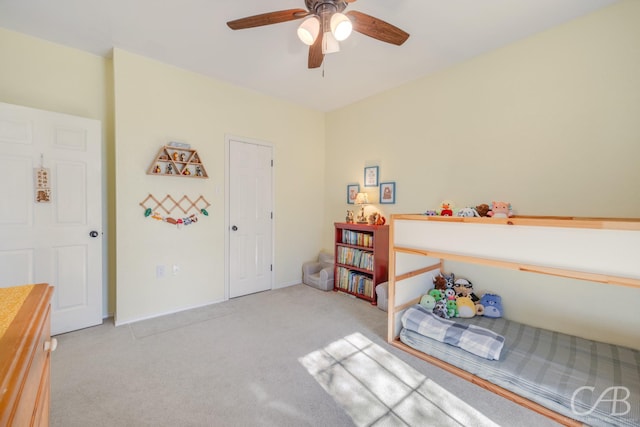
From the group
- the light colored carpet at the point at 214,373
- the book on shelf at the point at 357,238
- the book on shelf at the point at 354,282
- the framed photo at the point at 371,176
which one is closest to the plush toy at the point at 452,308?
the light colored carpet at the point at 214,373

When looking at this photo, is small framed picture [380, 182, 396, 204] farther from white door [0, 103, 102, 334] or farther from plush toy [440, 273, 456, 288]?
white door [0, 103, 102, 334]

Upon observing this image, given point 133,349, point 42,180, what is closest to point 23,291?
point 133,349

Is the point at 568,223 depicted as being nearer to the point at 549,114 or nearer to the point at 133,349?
the point at 549,114

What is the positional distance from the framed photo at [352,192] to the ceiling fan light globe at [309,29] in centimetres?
245

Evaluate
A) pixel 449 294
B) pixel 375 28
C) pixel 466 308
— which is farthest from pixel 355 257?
pixel 375 28

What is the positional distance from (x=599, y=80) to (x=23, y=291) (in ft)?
12.4

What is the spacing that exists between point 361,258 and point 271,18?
9.04 ft

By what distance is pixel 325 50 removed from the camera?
1952 millimetres

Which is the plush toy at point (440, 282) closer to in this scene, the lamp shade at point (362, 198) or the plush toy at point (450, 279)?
the plush toy at point (450, 279)

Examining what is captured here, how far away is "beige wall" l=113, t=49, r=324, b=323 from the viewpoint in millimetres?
2758

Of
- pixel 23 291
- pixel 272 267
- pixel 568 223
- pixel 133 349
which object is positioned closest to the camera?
pixel 23 291

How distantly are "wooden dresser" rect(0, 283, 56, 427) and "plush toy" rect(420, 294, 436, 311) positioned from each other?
2558 mm

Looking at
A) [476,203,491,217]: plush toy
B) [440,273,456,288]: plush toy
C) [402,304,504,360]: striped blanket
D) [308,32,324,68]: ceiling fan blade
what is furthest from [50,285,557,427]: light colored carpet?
[308,32,324,68]: ceiling fan blade

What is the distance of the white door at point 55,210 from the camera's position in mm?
2303
